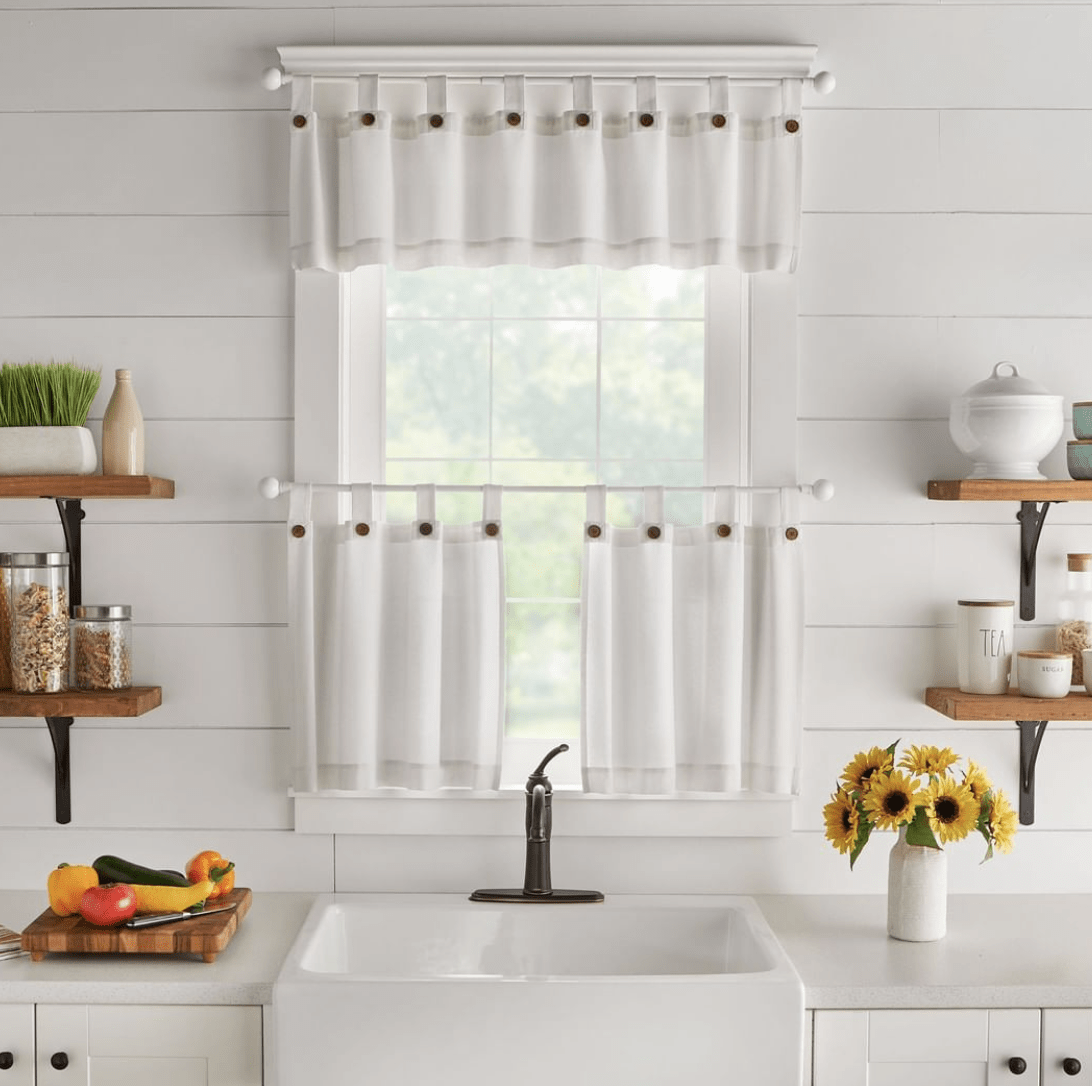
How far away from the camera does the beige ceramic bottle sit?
200cm

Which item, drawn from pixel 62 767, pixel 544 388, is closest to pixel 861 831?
pixel 544 388

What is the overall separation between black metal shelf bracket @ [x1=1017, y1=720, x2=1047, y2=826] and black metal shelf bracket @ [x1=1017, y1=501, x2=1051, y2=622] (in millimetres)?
198

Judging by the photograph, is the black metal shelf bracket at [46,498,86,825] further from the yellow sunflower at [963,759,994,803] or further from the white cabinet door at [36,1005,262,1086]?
the yellow sunflower at [963,759,994,803]

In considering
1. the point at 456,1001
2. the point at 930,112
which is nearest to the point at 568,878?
the point at 456,1001

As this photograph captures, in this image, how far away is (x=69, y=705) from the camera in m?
1.93

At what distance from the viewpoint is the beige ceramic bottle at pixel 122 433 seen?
2.00 meters

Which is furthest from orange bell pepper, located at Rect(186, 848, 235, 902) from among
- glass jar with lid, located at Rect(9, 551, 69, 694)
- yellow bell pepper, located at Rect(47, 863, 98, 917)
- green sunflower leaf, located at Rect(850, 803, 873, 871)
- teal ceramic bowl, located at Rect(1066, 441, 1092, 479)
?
teal ceramic bowl, located at Rect(1066, 441, 1092, 479)

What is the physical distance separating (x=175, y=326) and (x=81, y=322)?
174 millimetres

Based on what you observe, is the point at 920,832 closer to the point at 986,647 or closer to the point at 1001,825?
the point at 1001,825

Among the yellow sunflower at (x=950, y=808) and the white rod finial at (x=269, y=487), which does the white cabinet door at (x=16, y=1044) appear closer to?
the white rod finial at (x=269, y=487)

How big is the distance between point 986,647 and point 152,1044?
151 cm

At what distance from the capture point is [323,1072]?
64.1 inches

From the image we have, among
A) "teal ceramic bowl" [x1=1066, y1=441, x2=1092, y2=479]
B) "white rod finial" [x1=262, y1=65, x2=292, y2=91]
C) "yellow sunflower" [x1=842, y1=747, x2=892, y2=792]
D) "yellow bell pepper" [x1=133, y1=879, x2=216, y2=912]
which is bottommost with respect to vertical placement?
"yellow bell pepper" [x1=133, y1=879, x2=216, y2=912]

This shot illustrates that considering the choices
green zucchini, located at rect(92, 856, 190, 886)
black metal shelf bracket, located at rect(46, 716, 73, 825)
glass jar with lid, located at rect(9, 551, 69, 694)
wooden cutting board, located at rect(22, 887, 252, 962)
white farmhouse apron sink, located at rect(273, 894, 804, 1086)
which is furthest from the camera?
black metal shelf bracket, located at rect(46, 716, 73, 825)
